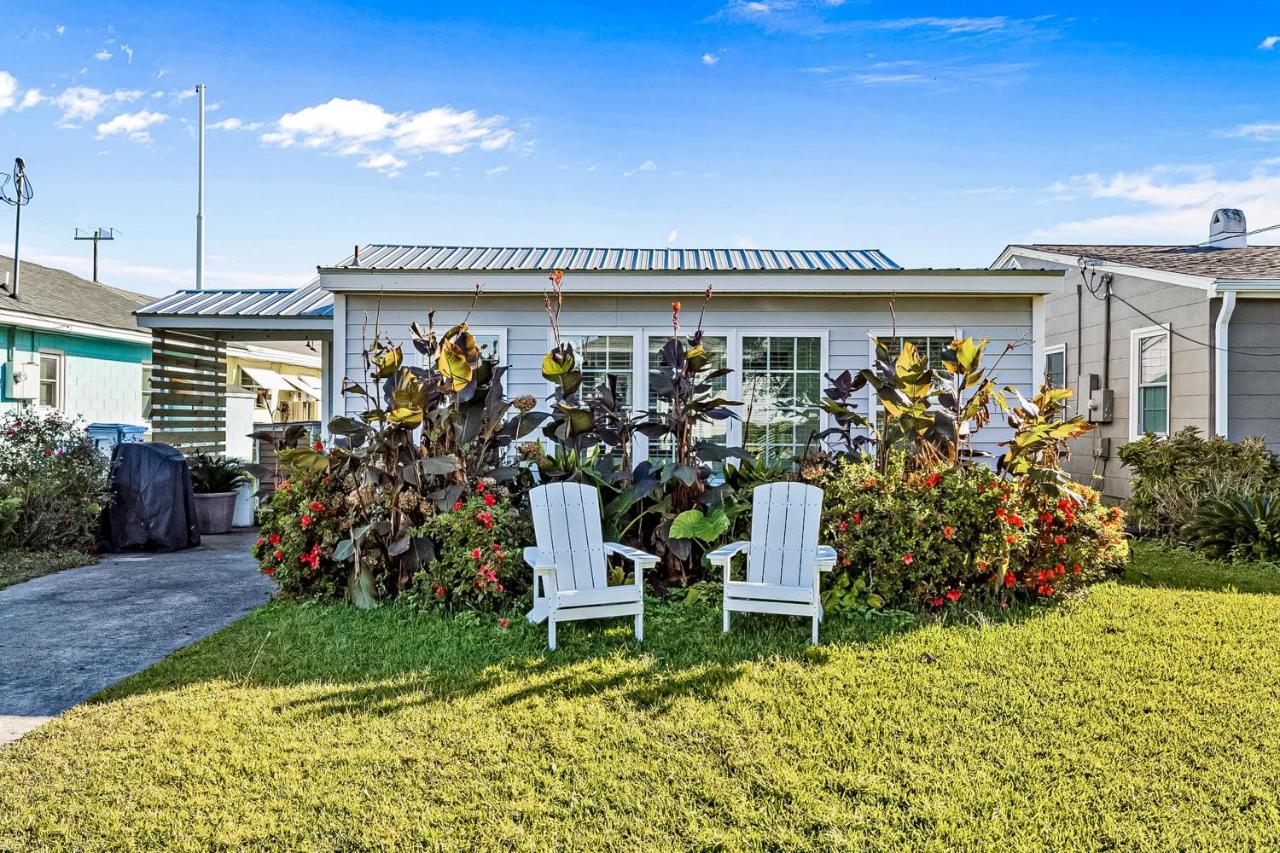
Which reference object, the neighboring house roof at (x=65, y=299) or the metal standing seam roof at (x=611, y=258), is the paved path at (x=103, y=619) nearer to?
the metal standing seam roof at (x=611, y=258)

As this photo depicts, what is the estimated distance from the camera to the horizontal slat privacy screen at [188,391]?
8.80 m

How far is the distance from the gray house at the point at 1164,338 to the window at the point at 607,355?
4.45 metres

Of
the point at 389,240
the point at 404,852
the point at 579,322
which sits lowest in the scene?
the point at 404,852

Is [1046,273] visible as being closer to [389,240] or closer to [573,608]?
[573,608]

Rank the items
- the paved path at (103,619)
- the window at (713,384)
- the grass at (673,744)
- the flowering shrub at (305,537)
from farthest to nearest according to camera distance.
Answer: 1. the window at (713,384)
2. the flowering shrub at (305,537)
3. the paved path at (103,619)
4. the grass at (673,744)

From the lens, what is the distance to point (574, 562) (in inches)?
174

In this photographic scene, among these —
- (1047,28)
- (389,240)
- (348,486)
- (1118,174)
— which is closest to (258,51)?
(389,240)

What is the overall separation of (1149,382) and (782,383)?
16.1 feet

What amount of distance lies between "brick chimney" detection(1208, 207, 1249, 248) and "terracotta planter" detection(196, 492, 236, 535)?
12.9 metres

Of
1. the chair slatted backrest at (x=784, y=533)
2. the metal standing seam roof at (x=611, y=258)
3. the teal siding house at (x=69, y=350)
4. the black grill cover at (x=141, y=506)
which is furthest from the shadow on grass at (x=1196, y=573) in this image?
the teal siding house at (x=69, y=350)

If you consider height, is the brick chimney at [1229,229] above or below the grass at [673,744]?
above

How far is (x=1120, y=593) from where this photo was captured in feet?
16.7

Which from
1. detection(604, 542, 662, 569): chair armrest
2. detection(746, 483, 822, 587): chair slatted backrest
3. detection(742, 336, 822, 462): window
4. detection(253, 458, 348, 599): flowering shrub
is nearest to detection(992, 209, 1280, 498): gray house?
detection(742, 336, 822, 462): window

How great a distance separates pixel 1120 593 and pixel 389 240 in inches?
338
